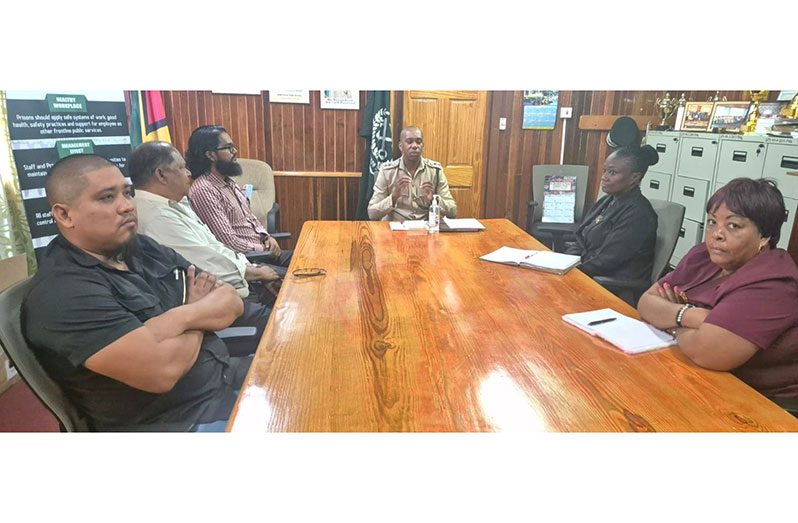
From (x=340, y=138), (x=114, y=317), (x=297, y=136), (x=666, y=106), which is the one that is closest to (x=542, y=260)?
(x=666, y=106)

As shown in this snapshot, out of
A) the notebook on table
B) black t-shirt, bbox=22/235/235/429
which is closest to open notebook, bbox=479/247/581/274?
the notebook on table

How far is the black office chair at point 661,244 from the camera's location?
115cm

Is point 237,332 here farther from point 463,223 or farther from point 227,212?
point 463,223

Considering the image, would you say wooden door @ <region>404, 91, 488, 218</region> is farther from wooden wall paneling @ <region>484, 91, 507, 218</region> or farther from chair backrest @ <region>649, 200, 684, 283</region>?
chair backrest @ <region>649, 200, 684, 283</region>

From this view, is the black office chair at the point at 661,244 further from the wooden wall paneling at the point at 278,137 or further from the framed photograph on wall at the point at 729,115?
the wooden wall paneling at the point at 278,137

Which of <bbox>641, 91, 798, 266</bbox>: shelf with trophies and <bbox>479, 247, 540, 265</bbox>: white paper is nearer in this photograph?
<bbox>641, 91, 798, 266</bbox>: shelf with trophies

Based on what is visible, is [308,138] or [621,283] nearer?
[308,138]

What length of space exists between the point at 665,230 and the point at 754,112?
0.32 meters

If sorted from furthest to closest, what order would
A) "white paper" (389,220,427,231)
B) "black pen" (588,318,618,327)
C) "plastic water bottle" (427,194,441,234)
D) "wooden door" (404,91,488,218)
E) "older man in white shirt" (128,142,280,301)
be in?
"white paper" (389,220,427,231), "plastic water bottle" (427,194,441,234), "black pen" (588,318,618,327), "wooden door" (404,91,488,218), "older man in white shirt" (128,142,280,301)

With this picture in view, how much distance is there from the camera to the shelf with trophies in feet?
3.18

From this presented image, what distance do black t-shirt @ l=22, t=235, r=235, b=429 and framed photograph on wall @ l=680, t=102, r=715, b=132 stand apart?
1179 millimetres

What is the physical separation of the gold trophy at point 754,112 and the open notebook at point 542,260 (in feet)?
1.81

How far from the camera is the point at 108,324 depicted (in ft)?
2.75
